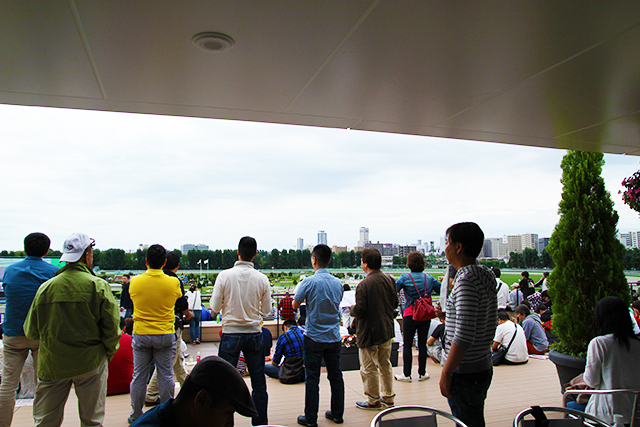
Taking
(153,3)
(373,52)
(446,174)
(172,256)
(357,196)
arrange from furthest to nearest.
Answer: (357,196) → (446,174) → (172,256) → (373,52) → (153,3)

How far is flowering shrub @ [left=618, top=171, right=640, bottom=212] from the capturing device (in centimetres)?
397

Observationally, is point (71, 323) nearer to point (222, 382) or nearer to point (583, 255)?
point (222, 382)

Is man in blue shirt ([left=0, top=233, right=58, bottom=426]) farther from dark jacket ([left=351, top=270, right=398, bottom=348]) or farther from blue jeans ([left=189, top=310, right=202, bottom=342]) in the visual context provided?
blue jeans ([left=189, top=310, right=202, bottom=342])

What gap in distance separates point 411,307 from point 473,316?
3195mm

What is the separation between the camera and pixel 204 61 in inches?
86.0

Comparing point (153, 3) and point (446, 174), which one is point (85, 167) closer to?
point (446, 174)

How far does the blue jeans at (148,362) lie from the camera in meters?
3.50

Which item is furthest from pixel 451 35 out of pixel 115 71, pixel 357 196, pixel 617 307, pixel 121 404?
pixel 357 196

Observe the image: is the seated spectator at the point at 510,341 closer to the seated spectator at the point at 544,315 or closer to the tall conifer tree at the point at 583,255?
the tall conifer tree at the point at 583,255

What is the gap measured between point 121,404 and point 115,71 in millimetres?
3789

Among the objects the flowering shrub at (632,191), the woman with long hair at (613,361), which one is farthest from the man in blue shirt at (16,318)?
the flowering shrub at (632,191)

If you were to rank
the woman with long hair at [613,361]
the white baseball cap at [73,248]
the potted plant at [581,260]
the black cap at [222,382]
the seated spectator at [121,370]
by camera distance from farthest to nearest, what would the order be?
the seated spectator at [121,370], the potted plant at [581,260], the white baseball cap at [73,248], the woman with long hair at [613,361], the black cap at [222,382]

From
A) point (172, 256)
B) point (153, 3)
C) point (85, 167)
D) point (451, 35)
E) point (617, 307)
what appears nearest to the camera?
point (153, 3)

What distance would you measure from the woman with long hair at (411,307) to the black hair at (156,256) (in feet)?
10.4
